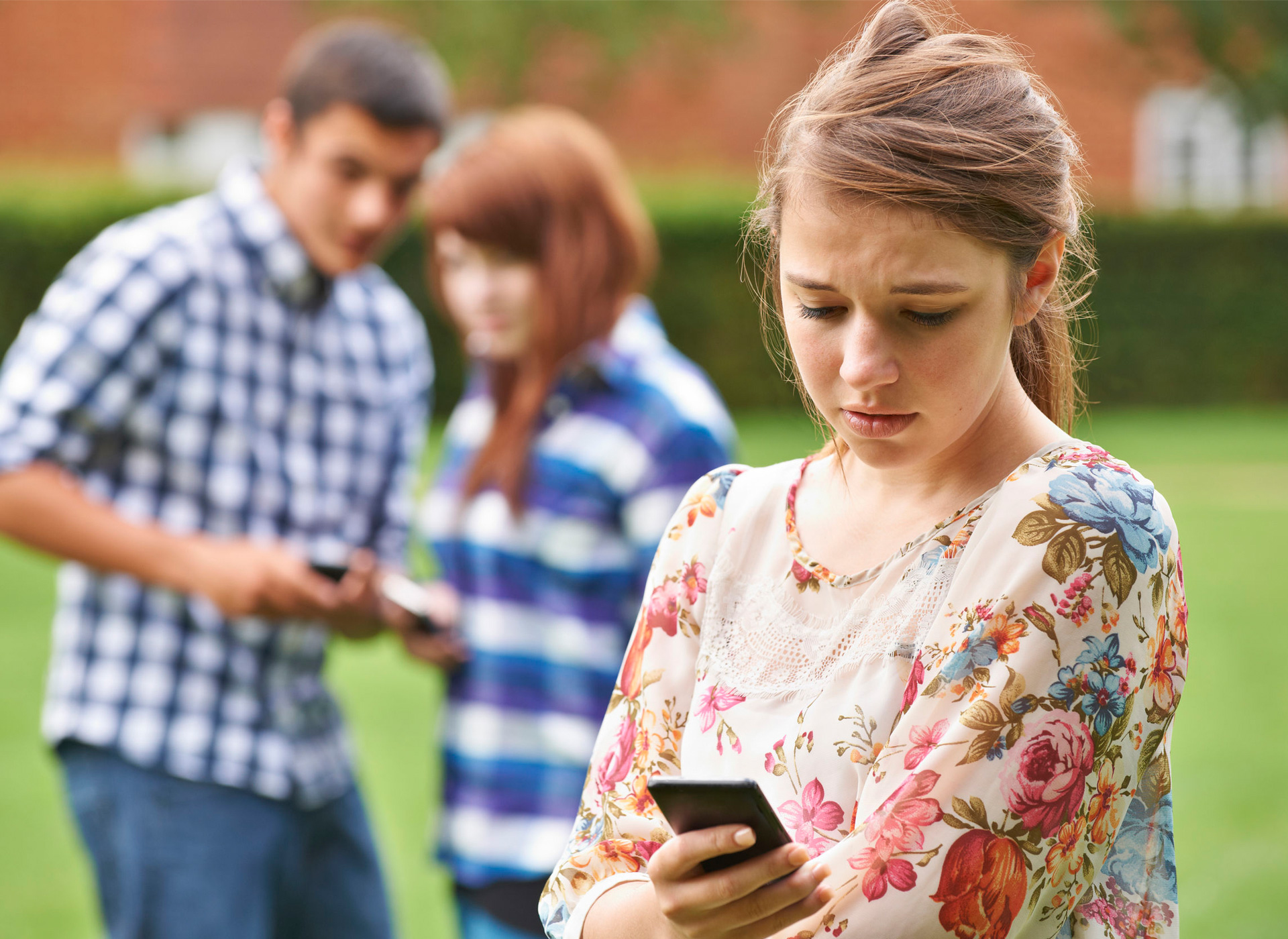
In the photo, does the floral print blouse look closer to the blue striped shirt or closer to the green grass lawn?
the green grass lawn

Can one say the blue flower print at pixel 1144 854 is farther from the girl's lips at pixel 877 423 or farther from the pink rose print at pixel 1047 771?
the girl's lips at pixel 877 423

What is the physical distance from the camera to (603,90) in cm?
2328

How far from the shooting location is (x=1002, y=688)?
1.31 m

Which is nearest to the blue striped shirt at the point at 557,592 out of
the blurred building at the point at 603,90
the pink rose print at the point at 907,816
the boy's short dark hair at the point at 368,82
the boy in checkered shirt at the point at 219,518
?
the boy in checkered shirt at the point at 219,518

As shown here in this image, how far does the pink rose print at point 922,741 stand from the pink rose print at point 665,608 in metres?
0.39

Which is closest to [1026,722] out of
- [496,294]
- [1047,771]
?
[1047,771]

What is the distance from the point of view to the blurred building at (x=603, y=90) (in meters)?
22.4

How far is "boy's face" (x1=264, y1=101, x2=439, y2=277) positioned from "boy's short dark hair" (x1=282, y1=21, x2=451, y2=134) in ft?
0.09

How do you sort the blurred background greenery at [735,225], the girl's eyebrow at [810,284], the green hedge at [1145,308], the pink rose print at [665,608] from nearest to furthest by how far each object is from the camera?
the girl's eyebrow at [810,284], the pink rose print at [665,608], the blurred background greenery at [735,225], the green hedge at [1145,308]

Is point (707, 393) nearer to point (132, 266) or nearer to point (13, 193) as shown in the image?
point (132, 266)

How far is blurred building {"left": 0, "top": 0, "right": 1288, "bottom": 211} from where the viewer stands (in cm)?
2239

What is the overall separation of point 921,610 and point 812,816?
0.25 metres

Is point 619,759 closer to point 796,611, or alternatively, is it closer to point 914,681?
point 796,611

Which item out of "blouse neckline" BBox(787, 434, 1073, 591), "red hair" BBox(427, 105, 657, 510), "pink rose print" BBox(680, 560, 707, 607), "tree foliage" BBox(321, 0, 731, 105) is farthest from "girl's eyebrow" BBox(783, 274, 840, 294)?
"tree foliage" BBox(321, 0, 731, 105)
